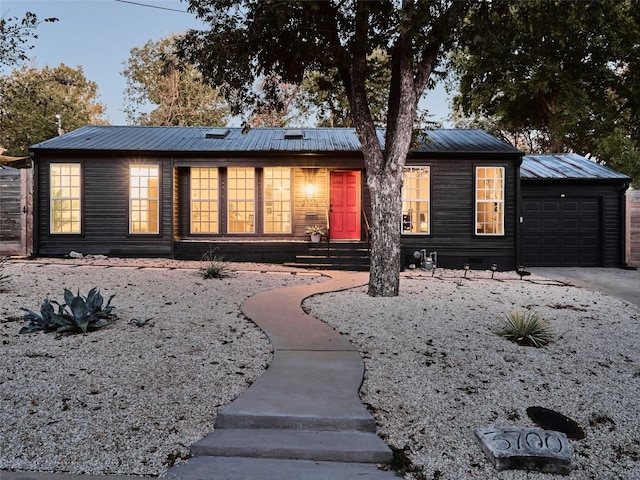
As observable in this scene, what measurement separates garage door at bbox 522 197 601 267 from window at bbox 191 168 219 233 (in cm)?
982

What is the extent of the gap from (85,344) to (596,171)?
15.2m

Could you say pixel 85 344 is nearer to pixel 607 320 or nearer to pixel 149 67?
pixel 607 320

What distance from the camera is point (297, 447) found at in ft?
8.73

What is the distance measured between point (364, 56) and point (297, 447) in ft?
22.9

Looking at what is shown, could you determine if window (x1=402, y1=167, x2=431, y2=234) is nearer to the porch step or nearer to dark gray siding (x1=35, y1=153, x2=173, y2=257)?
the porch step

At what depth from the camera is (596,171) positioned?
1370cm

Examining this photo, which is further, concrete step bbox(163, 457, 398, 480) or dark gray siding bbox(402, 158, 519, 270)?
dark gray siding bbox(402, 158, 519, 270)

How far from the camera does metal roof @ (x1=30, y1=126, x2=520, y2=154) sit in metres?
12.3

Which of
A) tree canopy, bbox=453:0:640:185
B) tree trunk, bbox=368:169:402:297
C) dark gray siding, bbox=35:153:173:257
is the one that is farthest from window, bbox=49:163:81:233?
tree canopy, bbox=453:0:640:185

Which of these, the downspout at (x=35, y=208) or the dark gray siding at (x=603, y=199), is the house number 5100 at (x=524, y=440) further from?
the downspout at (x=35, y=208)

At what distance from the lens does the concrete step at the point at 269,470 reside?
94.9 inches

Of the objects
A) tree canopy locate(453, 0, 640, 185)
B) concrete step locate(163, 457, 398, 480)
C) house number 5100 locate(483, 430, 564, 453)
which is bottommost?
concrete step locate(163, 457, 398, 480)

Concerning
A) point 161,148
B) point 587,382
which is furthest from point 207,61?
point 587,382

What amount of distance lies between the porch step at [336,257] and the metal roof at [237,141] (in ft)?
9.29
